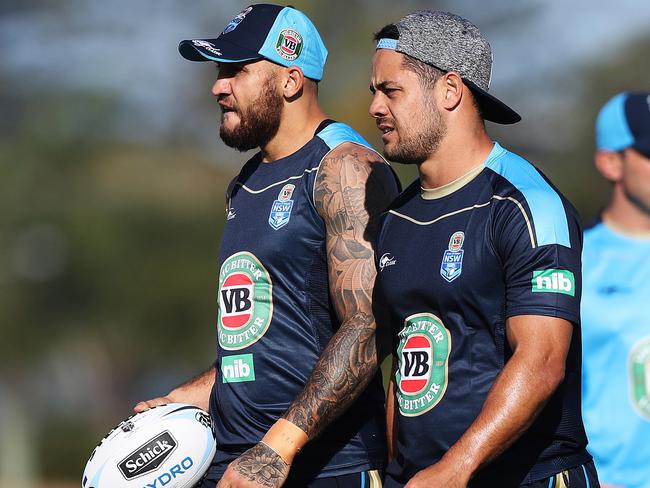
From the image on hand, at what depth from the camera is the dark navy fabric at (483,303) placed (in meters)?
3.95

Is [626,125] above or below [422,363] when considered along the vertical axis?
above

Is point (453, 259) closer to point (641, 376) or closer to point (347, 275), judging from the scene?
point (347, 275)

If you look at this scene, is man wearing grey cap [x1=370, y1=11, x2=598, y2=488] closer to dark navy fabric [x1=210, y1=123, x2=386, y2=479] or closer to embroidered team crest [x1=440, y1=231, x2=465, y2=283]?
embroidered team crest [x1=440, y1=231, x2=465, y2=283]

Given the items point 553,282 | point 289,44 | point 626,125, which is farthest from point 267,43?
point 553,282

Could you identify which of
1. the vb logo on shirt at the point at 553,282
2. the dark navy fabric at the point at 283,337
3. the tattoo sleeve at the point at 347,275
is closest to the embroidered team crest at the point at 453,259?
the vb logo on shirt at the point at 553,282

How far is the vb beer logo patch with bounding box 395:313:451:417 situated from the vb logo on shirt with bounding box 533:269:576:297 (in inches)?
15.7

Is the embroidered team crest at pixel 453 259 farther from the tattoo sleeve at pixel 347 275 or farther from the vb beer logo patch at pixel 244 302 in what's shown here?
the vb beer logo patch at pixel 244 302

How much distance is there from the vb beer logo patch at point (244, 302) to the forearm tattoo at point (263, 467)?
0.57m

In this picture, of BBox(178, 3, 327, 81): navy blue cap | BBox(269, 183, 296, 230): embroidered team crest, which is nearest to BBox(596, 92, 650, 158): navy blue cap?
BBox(178, 3, 327, 81): navy blue cap

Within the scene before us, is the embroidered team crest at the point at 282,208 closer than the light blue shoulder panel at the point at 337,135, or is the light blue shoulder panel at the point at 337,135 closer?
the embroidered team crest at the point at 282,208

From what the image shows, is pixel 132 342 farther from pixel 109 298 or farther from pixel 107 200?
pixel 107 200

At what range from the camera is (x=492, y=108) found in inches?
174

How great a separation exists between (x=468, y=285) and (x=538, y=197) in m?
0.37

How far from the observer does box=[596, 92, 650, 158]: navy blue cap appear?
18.0 ft
